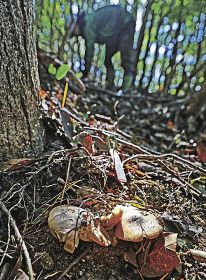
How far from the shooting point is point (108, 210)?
1408 millimetres

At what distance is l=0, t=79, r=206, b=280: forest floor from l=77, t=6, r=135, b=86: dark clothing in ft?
4.50

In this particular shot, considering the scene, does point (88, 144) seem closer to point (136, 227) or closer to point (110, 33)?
point (136, 227)

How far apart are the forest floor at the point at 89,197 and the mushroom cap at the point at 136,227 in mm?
97

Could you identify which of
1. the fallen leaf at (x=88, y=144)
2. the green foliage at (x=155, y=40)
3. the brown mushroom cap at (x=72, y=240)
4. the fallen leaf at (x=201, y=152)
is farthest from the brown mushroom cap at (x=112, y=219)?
the green foliage at (x=155, y=40)

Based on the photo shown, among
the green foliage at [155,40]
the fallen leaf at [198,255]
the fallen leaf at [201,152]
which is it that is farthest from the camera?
the green foliage at [155,40]

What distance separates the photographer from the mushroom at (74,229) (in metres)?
1.28

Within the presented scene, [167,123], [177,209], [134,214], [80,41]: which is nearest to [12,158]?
[134,214]

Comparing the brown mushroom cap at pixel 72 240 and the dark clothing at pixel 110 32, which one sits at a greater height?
the dark clothing at pixel 110 32

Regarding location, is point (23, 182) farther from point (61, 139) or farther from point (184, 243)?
point (184, 243)

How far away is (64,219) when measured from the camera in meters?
1.31

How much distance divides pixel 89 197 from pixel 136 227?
271 millimetres

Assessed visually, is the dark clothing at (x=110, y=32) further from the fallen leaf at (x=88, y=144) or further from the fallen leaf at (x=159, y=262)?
the fallen leaf at (x=159, y=262)

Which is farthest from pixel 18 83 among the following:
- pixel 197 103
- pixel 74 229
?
pixel 197 103

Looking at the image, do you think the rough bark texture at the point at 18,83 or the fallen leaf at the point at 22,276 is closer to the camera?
the fallen leaf at the point at 22,276
